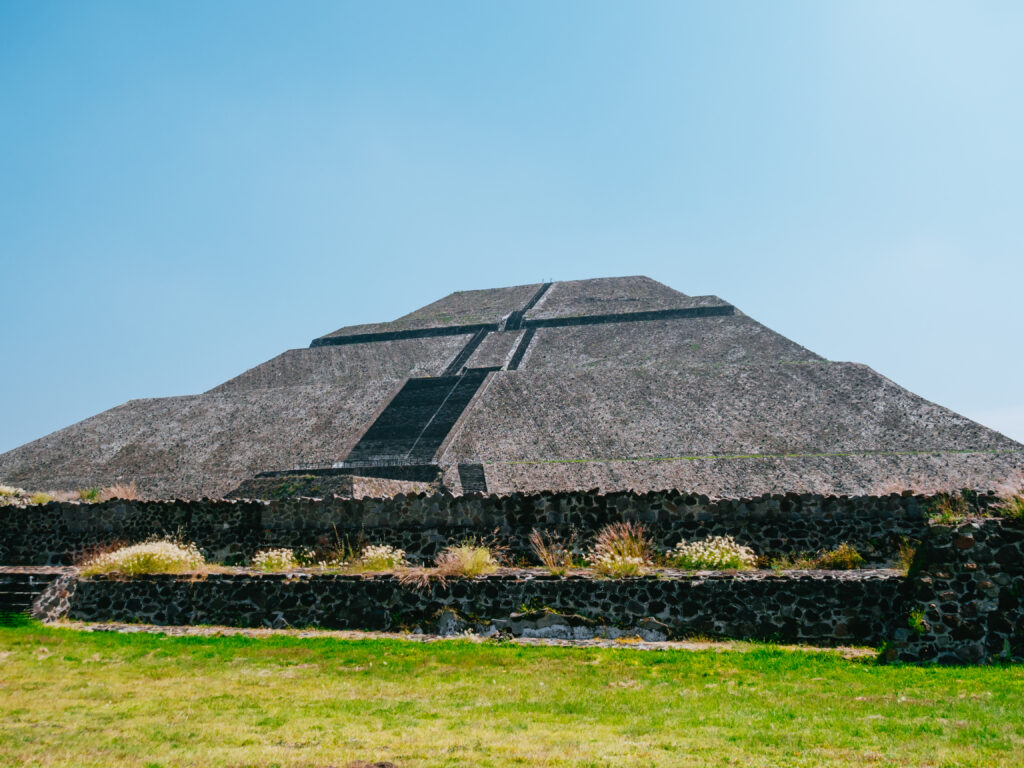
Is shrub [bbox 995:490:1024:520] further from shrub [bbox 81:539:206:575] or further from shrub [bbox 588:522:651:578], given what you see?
shrub [bbox 81:539:206:575]

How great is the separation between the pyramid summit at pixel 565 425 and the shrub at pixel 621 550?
8488 mm

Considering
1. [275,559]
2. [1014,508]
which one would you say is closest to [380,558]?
[275,559]

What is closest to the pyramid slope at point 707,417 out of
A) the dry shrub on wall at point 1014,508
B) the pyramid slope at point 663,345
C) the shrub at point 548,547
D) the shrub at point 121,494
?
the pyramid slope at point 663,345

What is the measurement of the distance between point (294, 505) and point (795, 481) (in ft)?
48.7

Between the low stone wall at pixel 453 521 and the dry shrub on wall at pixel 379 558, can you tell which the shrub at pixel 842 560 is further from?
the dry shrub on wall at pixel 379 558

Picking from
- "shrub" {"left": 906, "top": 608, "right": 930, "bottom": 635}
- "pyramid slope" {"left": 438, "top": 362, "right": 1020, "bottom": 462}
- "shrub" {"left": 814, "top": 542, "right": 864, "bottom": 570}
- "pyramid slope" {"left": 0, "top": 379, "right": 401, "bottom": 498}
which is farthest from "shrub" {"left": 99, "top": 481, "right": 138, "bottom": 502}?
"shrub" {"left": 906, "top": 608, "right": 930, "bottom": 635}

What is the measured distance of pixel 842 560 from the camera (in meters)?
12.0

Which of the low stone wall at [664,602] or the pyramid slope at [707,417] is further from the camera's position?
the pyramid slope at [707,417]

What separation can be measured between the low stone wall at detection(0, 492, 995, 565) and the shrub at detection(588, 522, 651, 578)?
12.0 inches

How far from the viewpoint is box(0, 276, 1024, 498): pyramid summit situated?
2605 cm

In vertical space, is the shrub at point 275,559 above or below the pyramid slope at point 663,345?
below

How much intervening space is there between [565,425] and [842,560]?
2017 cm

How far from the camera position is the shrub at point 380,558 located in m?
13.1

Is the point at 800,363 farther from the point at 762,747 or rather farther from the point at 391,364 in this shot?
the point at 762,747
